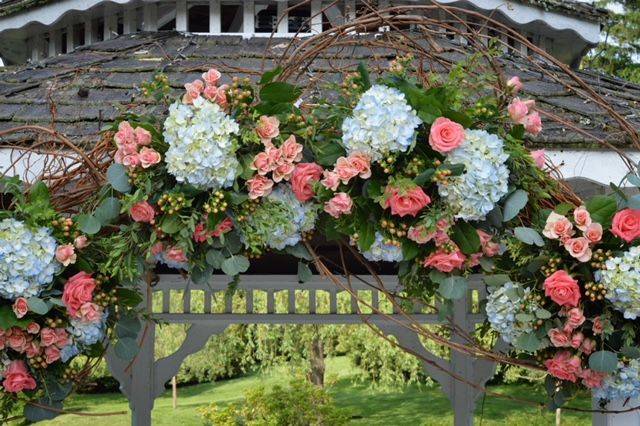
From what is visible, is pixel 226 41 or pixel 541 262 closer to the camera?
pixel 541 262

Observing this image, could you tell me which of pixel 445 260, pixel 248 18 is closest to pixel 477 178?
pixel 445 260

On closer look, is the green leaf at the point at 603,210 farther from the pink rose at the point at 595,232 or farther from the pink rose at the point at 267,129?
the pink rose at the point at 267,129

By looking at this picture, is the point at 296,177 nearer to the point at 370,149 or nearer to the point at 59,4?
the point at 370,149

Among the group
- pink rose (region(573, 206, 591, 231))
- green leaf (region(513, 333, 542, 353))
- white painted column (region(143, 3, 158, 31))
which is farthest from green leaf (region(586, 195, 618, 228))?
white painted column (region(143, 3, 158, 31))

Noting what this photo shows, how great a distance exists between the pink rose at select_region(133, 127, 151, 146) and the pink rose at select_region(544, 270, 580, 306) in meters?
1.30

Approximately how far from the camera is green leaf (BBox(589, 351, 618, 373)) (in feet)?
9.43

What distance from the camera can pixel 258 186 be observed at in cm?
278

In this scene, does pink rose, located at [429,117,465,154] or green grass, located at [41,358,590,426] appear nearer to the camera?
pink rose, located at [429,117,465,154]

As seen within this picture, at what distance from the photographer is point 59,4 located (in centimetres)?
669

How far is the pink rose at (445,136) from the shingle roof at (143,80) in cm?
186

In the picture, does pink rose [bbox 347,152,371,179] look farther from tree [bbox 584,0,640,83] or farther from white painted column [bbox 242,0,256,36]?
tree [bbox 584,0,640,83]

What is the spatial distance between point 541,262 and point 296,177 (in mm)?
824

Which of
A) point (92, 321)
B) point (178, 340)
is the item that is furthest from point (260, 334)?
point (92, 321)

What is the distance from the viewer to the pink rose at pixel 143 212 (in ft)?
9.02
